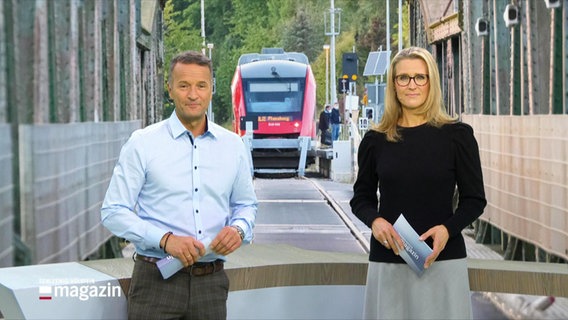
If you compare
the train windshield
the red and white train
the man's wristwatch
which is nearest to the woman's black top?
the man's wristwatch

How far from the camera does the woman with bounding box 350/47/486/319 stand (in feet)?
Answer: 12.0

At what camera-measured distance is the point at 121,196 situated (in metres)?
3.43

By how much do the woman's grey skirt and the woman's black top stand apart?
33mm

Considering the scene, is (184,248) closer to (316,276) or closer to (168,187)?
(168,187)

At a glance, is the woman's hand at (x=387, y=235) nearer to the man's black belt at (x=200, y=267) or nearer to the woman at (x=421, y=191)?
the woman at (x=421, y=191)

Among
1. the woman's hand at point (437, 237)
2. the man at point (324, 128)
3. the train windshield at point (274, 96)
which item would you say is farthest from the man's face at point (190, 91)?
the man at point (324, 128)

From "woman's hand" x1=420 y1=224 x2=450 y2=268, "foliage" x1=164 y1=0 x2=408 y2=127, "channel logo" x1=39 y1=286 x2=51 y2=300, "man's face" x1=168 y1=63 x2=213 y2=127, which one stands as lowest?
"channel logo" x1=39 y1=286 x2=51 y2=300

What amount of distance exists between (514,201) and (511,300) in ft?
12.1

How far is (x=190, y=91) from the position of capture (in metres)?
3.49

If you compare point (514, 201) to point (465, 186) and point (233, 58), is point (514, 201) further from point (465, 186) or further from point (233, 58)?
point (233, 58)

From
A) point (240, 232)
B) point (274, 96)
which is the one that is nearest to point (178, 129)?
point (240, 232)

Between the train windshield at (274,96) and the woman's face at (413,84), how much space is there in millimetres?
33214

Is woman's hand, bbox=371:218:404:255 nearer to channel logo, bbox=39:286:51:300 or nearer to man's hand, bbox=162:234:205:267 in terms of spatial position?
man's hand, bbox=162:234:205:267

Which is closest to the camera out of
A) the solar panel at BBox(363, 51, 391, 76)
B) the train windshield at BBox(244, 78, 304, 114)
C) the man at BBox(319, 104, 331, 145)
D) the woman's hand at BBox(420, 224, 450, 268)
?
the woman's hand at BBox(420, 224, 450, 268)
